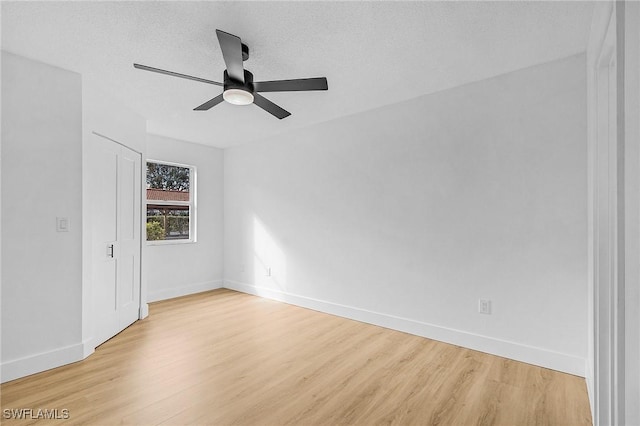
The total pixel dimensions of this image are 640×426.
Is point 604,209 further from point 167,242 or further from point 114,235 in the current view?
point 167,242

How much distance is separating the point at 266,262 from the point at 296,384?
2.76 metres

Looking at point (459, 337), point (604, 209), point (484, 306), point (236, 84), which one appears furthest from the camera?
point (459, 337)

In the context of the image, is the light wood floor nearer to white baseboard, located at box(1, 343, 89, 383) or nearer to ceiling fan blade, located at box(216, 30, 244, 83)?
white baseboard, located at box(1, 343, 89, 383)

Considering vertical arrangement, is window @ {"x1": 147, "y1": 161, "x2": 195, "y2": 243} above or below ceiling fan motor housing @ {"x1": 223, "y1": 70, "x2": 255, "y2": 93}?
below

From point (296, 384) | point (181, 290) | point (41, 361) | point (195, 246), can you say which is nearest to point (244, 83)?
point (296, 384)

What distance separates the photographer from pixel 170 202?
5.03 metres

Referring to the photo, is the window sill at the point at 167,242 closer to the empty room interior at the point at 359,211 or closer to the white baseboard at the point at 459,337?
the empty room interior at the point at 359,211

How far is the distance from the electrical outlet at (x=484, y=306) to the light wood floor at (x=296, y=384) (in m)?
0.39

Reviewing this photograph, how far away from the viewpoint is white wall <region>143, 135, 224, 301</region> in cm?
479

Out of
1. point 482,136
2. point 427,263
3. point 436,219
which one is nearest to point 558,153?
point 482,136

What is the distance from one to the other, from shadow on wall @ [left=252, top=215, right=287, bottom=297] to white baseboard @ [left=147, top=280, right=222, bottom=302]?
0.89 m

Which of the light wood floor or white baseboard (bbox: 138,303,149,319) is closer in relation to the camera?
the light wood floor

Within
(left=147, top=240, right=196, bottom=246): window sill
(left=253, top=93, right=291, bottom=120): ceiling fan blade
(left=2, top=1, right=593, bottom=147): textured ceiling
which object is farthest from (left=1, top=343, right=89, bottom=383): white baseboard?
(left=253, top=93, right=291, bottom=120): ceiling fan blade

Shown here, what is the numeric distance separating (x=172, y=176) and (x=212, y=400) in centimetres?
384
